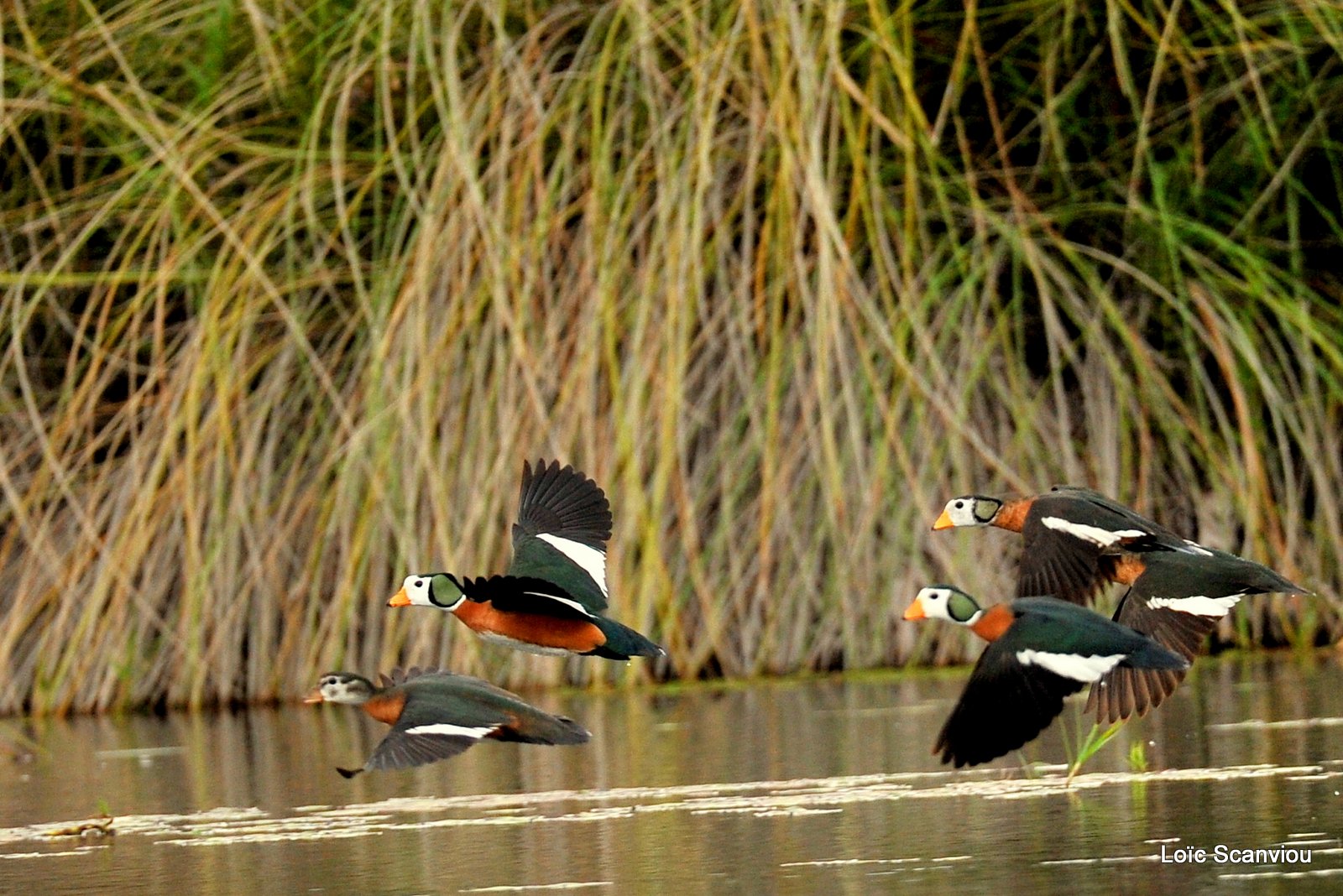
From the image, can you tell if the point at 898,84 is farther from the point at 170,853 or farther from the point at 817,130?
the point at 170,853

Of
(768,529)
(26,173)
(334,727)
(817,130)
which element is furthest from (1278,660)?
(26,173)

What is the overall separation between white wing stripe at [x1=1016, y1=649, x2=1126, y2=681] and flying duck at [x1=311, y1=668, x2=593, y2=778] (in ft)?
2.57

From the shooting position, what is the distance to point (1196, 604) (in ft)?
16.5

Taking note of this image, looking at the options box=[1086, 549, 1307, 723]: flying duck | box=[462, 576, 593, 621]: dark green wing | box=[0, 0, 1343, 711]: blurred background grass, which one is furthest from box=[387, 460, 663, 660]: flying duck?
box=[0, 0, 1343, 711]: blurred background grass

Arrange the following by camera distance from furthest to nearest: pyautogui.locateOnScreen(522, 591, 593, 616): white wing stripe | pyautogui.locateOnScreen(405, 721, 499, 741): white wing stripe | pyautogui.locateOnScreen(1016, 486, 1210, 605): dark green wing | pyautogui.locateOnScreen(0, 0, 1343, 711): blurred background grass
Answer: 1. pyautogui.locateOnScreen(0, 0, 1343, 711): blurred background grass
2. pyautogui.locateOnScreen(1016, 486, 1210, 605): dark green wing
3. pyautogui.locateOnScreen(522, 591, 593, 616): white wing stripe
4. pyautogui.locateOnScreen(405, 721, 499, 741): white wing stripe

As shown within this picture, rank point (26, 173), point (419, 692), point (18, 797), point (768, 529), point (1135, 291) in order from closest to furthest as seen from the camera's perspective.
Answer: point (419, 692), point (18, 797), point (768, 529), point (1135, 291), point (26, 173)

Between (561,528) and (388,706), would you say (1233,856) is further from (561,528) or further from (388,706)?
(561,528)

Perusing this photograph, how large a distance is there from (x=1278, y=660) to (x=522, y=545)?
2.97 metres

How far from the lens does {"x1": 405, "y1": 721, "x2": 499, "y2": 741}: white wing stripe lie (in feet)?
14.6

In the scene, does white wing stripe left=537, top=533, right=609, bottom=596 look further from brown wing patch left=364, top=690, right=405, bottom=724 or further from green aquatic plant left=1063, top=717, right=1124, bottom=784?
green aquatic plant left=1063, top=717, right=1124, bottom=784

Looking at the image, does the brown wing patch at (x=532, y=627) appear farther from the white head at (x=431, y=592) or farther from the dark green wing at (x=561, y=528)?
the dark green wing at (x=561, y=528)

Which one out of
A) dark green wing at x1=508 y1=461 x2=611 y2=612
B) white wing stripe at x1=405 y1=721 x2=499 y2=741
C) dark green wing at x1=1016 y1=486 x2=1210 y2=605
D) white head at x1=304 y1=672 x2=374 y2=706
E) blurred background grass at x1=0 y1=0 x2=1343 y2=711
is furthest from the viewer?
blurred background grass at x1=0 y1=0 x2=1343 y2=711

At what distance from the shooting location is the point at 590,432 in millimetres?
8055

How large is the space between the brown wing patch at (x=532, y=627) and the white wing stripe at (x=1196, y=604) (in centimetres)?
112
